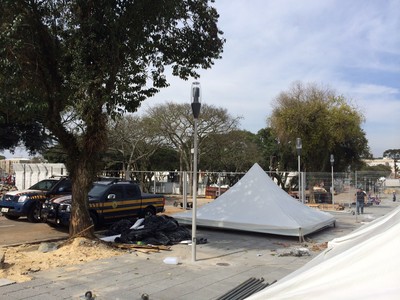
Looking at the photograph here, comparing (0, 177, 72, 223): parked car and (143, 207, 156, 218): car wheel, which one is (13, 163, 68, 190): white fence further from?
(143, 207, 156, 218): car wheel

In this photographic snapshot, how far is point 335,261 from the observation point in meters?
2.98

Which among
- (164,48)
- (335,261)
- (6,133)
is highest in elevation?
(164,48)

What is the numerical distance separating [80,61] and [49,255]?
4.43 metres

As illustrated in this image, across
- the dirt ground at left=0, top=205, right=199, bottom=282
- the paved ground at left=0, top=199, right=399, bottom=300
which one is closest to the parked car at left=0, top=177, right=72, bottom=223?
the dirt ground at left=0, top=205, right=199, bottom=282

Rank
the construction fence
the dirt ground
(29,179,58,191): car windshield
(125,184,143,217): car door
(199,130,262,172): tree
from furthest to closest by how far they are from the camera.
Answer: (199,130,262,172): tree → the construction fence → (29,179,58,191): car windshield → (125,184,143,217): car door → the dirt ground

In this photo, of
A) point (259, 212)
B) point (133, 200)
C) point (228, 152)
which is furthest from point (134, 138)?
point (259, 212)

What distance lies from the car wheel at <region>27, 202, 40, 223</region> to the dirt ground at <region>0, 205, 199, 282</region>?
5.22m

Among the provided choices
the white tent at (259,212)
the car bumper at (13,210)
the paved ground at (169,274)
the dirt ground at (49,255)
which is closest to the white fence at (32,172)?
the car bumper at (13,210)

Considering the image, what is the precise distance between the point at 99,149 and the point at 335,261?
8.43m

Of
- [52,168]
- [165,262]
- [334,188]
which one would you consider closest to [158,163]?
[52,168]

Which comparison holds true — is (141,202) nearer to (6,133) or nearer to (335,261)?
(6,133)

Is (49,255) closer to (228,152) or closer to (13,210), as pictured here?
(13,210)

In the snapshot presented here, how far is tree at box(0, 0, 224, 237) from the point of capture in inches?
366

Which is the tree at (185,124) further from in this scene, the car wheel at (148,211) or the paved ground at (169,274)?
the paved ground at (169,274)
